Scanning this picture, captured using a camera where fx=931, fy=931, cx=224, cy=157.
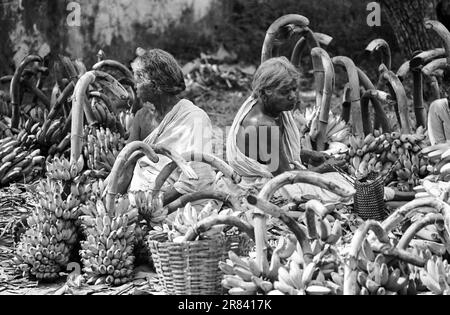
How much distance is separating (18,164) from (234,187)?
1799 mm

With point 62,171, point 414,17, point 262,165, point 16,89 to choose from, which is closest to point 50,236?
point 62,171

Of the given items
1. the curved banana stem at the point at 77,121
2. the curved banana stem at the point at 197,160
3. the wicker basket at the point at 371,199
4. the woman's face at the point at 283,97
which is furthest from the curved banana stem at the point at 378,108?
the curved banana stem at the point at 77,121

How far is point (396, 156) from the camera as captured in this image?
5188 millimetres

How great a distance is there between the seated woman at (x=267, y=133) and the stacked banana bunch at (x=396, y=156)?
0.57ft

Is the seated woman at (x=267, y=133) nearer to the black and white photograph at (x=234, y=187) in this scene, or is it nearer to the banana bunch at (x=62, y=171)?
the black and white photograph at (x=234, y=187)

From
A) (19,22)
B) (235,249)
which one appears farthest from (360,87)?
(19,22)

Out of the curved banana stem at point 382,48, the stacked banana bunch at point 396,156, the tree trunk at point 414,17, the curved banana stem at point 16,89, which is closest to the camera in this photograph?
the stacked banana bunch at point 396,156

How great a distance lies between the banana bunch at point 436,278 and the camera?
348 centimetres

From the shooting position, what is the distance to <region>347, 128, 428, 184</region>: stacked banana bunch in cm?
516

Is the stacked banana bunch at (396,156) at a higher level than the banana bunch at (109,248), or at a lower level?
higher

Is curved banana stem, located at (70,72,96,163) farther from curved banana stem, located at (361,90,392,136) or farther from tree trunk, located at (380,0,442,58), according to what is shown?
tree trunk, located at (380,0,442,58)

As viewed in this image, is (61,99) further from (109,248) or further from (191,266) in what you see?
(191,266)

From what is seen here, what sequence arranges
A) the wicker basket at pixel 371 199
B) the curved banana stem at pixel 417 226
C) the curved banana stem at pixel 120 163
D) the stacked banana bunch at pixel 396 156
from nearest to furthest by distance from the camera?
1. the curved banana stem at pixel 417 226
2. the curved banana stem at pixel 120 163
3. the wicker basket at pixel 371 199
4. the stacked banana bunch at pixel 396 156

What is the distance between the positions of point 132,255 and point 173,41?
6.73 meters
